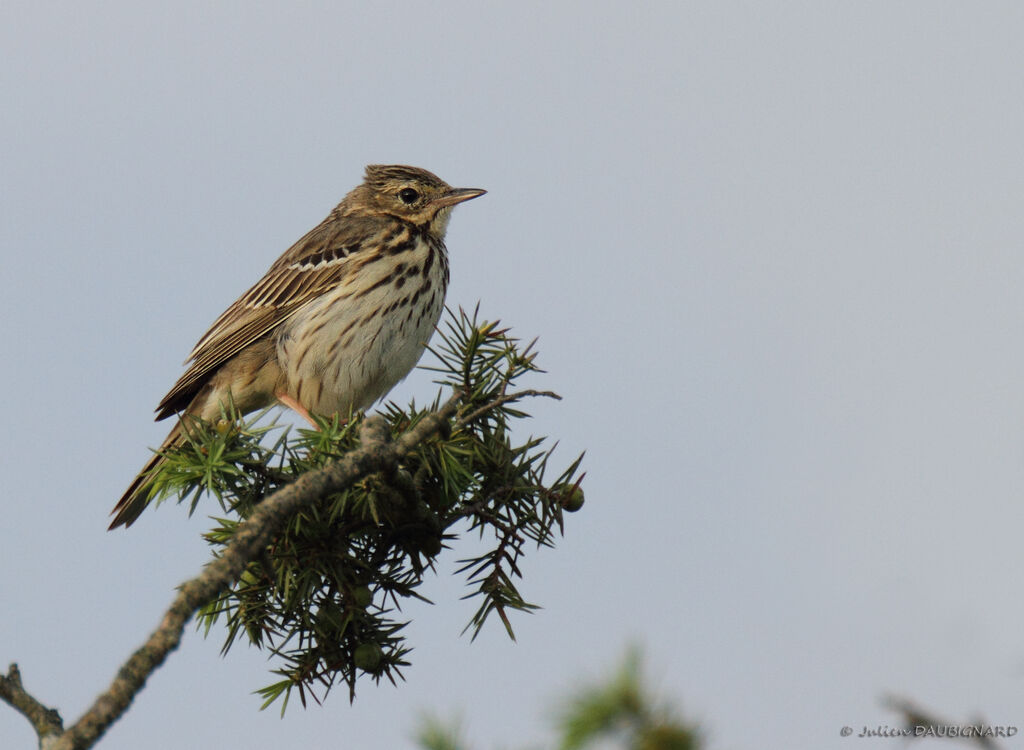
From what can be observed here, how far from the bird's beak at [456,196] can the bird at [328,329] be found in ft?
0.08

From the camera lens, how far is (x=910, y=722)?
1521mm

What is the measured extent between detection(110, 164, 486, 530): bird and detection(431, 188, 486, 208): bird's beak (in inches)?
0.9

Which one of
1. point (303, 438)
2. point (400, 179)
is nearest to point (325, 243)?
point (400, 179)

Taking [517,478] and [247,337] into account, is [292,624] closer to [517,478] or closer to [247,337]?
[517,478]

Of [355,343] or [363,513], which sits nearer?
[363,513]

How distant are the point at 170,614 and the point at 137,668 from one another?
165mm

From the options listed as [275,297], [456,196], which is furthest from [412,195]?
[275,297]

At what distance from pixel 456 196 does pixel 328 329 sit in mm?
1848

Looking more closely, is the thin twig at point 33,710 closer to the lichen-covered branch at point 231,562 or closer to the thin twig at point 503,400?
the lichen-covered branch at point 231,562

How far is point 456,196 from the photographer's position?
32.4 feet

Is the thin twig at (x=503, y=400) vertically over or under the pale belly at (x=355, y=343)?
under

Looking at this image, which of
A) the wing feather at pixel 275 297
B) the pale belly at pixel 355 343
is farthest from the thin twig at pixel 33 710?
the wing feather at pixel 275 297

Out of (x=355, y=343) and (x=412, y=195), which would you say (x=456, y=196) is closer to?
(x=412, y=195)

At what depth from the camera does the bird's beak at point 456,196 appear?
9773 millimetres
